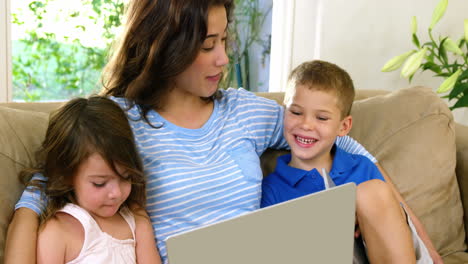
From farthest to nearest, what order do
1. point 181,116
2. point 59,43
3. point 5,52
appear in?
point 59,43
point 5,52
point 181,116

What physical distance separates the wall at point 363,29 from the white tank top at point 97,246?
71.4 inches

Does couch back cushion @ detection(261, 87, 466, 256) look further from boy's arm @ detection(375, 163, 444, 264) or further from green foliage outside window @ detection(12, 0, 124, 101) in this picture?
green foliage outside window @ detection(12, 0, 124, 101)

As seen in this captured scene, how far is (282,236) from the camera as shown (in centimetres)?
83

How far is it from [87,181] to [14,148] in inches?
8.8

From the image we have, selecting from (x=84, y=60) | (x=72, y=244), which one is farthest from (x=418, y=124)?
(x=84, y=60)

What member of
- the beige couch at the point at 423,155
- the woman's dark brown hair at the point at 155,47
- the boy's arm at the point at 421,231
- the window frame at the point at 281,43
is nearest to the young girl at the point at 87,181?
the woman's dark brown hair at the point at 155,47

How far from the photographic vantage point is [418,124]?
1.74m

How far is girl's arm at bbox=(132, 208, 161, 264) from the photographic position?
4.20 ft

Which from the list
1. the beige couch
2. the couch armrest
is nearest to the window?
the beige couch

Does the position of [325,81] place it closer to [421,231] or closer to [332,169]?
[332,169]

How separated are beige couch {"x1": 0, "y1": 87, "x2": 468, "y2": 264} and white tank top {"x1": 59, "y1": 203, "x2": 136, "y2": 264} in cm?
47

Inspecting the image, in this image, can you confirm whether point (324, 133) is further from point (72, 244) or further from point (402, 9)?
point (402, 9)

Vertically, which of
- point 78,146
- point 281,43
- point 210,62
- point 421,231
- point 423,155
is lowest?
point 421,231

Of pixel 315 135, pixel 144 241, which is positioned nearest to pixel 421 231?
pixel 315 135
